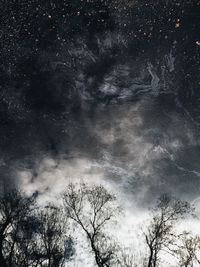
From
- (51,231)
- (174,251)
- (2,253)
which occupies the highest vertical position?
(51,231)

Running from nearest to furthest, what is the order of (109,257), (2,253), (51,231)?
(2,253) → (109,257) → (51,231)

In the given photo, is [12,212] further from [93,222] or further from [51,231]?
[93,222]

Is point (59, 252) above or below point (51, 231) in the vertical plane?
below

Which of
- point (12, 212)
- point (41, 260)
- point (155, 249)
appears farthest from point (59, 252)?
point (155, 249)

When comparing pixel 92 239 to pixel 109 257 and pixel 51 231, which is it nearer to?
pixel 109 257

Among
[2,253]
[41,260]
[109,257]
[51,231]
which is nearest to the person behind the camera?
[2,253]

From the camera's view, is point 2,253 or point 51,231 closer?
point 2,253

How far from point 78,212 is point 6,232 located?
504 centimetres

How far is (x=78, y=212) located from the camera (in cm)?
2097

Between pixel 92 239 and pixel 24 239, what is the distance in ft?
16.9

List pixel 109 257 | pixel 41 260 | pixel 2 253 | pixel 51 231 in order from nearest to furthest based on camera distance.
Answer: pixel 2 253
pixel 109 257
pixel 41 260
pixel 51 231

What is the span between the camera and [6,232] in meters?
19.2

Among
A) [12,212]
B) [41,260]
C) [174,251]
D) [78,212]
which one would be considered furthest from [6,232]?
[174,251]

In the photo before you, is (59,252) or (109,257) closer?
(109,257)
